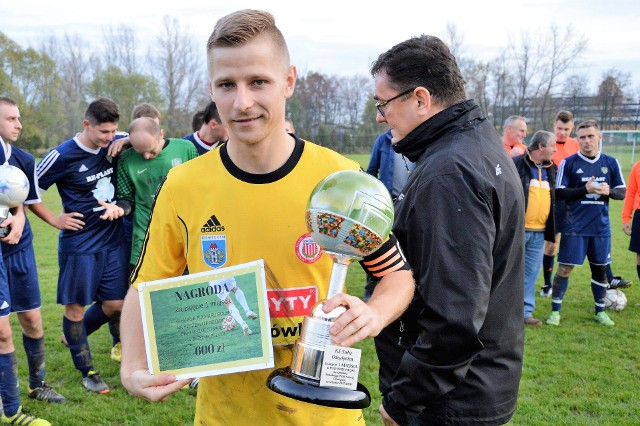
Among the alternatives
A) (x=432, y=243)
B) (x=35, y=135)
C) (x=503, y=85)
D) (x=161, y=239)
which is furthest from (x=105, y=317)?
(x=503, y=85)

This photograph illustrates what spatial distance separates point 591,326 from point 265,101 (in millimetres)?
6617

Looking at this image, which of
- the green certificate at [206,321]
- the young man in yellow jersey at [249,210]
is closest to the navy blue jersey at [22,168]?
the young man in yellow jersey at [249,210]

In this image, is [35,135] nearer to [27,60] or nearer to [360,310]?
[27,60]

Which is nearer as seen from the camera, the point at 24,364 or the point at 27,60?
the point at 24,364

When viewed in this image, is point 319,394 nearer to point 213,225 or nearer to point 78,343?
point 213,225

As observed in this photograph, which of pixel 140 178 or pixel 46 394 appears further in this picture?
pixel 140 178

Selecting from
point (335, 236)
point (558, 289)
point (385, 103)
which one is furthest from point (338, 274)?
point (558, 289)

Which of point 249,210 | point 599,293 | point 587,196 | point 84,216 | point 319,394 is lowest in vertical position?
point 599,293

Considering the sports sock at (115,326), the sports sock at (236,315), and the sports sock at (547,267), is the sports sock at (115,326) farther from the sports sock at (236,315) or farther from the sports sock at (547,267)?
the sports sock at (547,267)

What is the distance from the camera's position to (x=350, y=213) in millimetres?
1497

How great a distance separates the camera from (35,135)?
40562 millimetres

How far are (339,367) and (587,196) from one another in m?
6.52

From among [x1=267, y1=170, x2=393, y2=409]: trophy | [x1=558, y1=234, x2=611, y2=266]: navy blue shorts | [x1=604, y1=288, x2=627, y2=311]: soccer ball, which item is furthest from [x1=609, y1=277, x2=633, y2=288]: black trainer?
[x1=267, y1=170, x2=393, y2=409]: trophy

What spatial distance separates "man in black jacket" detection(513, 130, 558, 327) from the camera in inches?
266
